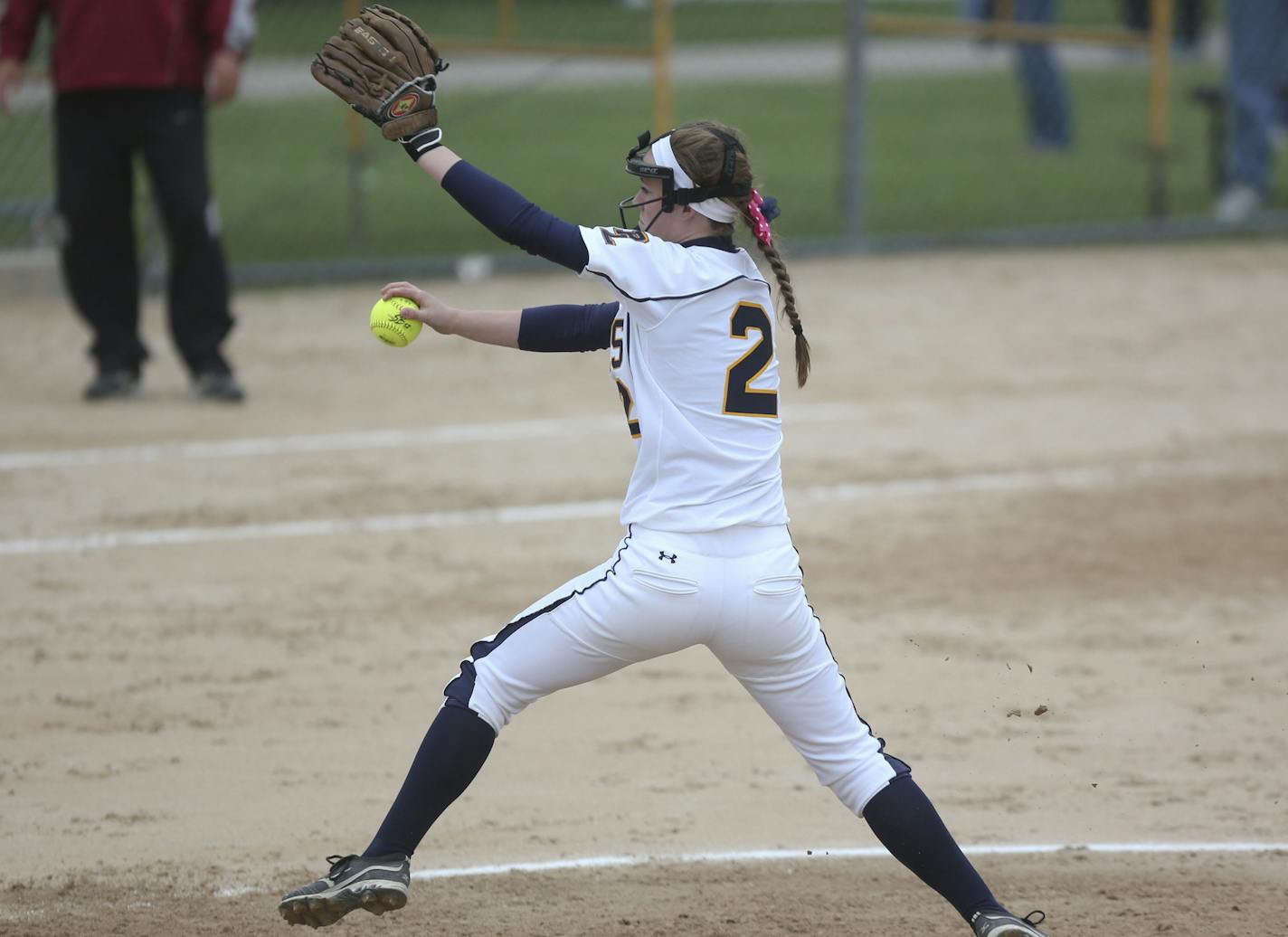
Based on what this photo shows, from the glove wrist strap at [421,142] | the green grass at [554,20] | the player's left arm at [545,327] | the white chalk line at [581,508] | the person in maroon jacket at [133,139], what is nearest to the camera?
the glove wrist strap at [421,142]

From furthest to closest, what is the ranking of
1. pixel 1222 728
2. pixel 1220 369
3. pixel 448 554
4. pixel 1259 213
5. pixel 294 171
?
pixel 294 171, pixel 1259 213, pixel 1220 369, pixel 448 554, pixel 1222 728

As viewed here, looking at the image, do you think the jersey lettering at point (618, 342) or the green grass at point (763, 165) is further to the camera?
the green grass at point (763, 165)

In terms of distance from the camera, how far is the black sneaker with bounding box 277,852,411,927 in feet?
11.8

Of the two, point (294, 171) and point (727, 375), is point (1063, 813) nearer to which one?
point (727, 375)

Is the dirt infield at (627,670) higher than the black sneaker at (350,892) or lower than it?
lower

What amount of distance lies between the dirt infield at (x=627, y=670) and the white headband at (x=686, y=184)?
5.30 ft

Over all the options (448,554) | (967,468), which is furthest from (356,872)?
(967,468)

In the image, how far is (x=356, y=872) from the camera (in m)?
3.63

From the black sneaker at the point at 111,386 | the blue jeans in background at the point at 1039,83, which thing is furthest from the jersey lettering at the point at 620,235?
the blue jeans in background at the point at 1039,83

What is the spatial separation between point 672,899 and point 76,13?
20.3 feet

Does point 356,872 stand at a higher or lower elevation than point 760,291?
lower

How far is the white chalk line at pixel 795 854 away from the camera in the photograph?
438 centimetres

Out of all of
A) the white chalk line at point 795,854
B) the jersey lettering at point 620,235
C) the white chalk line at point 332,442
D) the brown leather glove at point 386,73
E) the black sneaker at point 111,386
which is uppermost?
the brown leather glove at point 386,73

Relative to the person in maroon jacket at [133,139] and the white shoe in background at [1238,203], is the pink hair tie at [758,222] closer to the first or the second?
the person in maroon jacket at [133,139]
